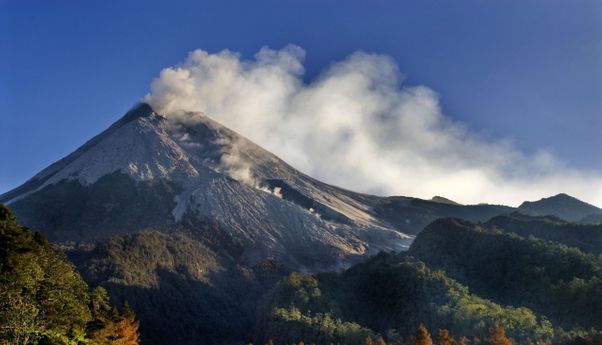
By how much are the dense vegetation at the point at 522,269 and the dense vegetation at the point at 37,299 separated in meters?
Answer: 50.5

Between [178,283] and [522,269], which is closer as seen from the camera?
[522,269]

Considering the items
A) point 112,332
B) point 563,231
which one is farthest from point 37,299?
point 563,231

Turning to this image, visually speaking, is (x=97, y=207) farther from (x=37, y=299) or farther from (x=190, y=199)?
(x=37, y=299)

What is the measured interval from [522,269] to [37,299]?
67959 mm

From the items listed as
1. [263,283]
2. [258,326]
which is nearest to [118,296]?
[258,326]

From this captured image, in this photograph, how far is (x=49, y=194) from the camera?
14012 centimetres

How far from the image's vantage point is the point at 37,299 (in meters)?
36.2

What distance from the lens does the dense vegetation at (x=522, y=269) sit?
65750mm

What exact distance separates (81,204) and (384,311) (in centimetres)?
8518

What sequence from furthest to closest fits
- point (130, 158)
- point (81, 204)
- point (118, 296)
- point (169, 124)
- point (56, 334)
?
point (169, 124)
point (130, 158)
point (81, 204)
point (118, 296)
point (56, 334)

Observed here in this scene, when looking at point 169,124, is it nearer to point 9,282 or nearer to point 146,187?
point 146,187

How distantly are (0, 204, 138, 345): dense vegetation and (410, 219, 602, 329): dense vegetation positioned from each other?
50.5 metres

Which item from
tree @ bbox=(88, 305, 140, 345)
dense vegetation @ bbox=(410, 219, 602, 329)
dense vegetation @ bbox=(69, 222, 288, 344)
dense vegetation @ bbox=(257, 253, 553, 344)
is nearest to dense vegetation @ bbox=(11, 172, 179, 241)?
dense vegetation @ bbox=(69, 222, 288, 344)

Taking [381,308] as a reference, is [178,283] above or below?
below
